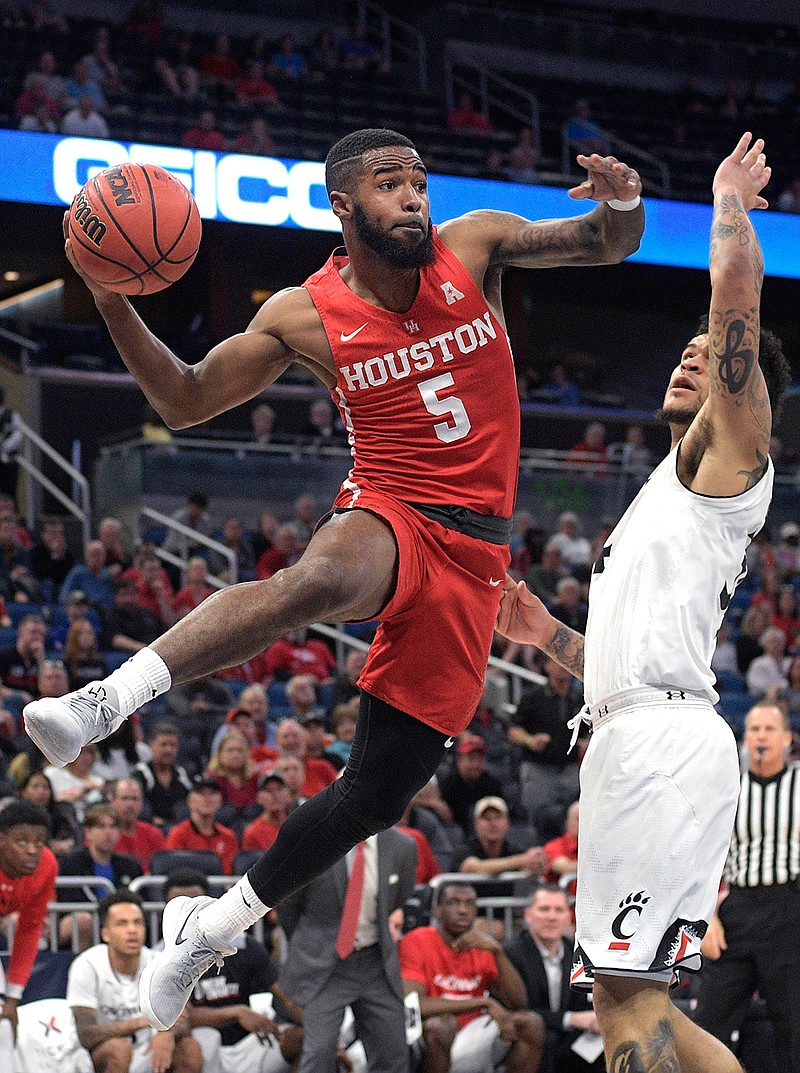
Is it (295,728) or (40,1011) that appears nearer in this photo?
(40,1011)

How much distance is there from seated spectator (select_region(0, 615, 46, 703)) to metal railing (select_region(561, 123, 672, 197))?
12305 millimetres

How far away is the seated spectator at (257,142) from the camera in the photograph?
61.9 feet

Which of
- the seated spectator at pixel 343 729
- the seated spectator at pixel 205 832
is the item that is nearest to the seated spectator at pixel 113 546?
the seated spectator at pixel 343 729

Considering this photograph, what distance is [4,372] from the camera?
21.0 metres

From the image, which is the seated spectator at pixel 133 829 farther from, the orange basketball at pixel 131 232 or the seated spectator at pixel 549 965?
the orange basketball at pixel 131 232

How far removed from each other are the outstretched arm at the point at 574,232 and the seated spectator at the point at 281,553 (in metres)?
10.4

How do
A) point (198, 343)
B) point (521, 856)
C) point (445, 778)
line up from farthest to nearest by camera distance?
point (198, 343) → point (445, 778) → point (521, 856)

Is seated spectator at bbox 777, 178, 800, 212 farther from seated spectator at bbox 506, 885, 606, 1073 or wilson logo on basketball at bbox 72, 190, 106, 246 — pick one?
wilson logo on basketball at bbox 72, 190, 106, 246

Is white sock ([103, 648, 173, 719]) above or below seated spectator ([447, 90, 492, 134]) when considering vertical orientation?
below

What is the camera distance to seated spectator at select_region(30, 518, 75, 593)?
15.3 meters

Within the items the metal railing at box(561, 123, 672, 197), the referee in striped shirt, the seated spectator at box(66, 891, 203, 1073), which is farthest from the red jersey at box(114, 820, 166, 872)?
the metal railing at box(561, 123, 672, 197)

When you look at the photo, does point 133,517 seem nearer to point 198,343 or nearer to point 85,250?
point 198,343

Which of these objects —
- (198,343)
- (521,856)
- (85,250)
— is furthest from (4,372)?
(85,250)

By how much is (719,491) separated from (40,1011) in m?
5.69
